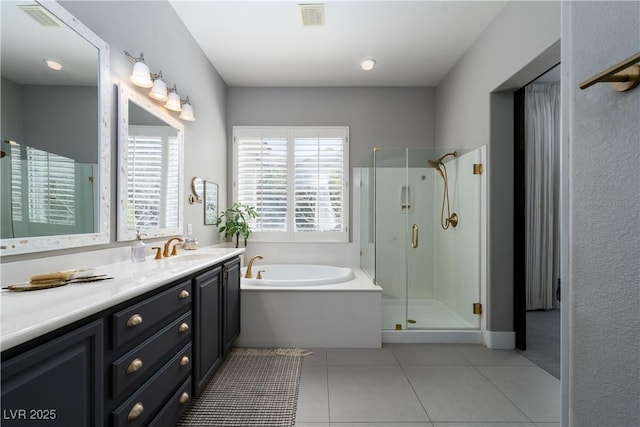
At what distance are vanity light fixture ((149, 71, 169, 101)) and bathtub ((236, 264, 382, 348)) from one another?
5.32ft

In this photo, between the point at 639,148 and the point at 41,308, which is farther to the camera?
the point at 41,308

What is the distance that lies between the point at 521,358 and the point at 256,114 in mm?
3728

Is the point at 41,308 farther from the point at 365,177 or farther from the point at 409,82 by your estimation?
the point at 409,82

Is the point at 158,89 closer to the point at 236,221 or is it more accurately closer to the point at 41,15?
the point at 41,15

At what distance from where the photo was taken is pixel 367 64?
3250 millimetres

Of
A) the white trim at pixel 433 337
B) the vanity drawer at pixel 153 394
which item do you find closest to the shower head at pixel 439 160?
the white trim at pixel 433 337

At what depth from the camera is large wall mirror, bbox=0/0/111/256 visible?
1.15 m

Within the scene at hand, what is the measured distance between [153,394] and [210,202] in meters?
2.22

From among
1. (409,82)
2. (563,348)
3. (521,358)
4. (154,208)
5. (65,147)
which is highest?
(409,82)

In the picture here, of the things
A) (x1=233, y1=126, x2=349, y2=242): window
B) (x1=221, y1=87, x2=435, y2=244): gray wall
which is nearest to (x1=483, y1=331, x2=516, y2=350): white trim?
(x1=233, y1=126, x2=349, y2=242): window

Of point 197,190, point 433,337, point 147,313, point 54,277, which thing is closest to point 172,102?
point 197,190

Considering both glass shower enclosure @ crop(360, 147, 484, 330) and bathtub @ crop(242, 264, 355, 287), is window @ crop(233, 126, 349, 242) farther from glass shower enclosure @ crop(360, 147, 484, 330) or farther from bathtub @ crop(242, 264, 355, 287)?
glass shower enclosure @ crop(360, 147, 484, 330)

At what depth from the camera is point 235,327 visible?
2.47 metres

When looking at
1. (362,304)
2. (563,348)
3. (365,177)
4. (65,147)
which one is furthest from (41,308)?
(365,177)
